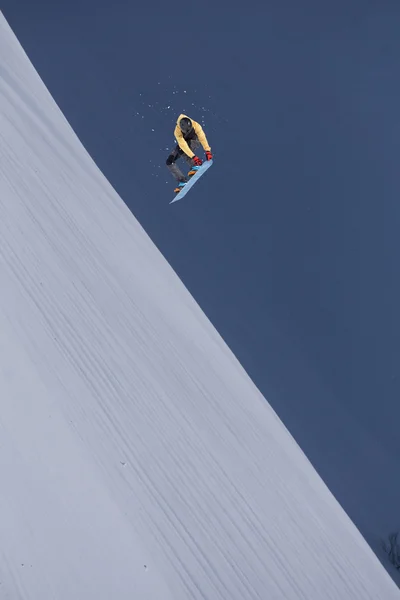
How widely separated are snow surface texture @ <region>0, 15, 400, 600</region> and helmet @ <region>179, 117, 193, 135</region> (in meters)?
1.01

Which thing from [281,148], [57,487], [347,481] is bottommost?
[347,481]

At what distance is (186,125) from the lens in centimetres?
528

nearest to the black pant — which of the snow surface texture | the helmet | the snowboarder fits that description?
the snowboarder

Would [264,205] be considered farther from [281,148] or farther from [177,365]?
[177,365]

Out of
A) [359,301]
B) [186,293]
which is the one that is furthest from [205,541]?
[359,301]

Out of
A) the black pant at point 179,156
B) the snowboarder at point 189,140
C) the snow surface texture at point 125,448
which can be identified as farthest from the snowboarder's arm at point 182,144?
the snow surface texture at point 125,448

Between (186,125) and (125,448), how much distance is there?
3.05m

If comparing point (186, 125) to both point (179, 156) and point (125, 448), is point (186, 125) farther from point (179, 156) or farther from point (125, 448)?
point (125, 448)

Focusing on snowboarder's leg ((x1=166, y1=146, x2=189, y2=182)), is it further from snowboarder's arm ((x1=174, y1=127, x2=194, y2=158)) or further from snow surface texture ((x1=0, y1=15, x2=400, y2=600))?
snow surface texture ((x1=0, y1=15, x2=400, y2=600))

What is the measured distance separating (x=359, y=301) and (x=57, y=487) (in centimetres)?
475

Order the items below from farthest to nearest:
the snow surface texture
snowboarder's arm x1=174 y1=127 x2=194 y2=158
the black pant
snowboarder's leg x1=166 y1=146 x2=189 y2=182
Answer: snowboarder's leg x1=166 y1=146 x2=189 y2=182, the black pant, snowboarder's arm x1=174 y1=127 x2=194 y2=158, the snow surface texture

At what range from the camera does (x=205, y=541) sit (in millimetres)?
3086

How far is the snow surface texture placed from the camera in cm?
261

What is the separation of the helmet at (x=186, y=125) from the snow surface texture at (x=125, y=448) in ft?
3.31
